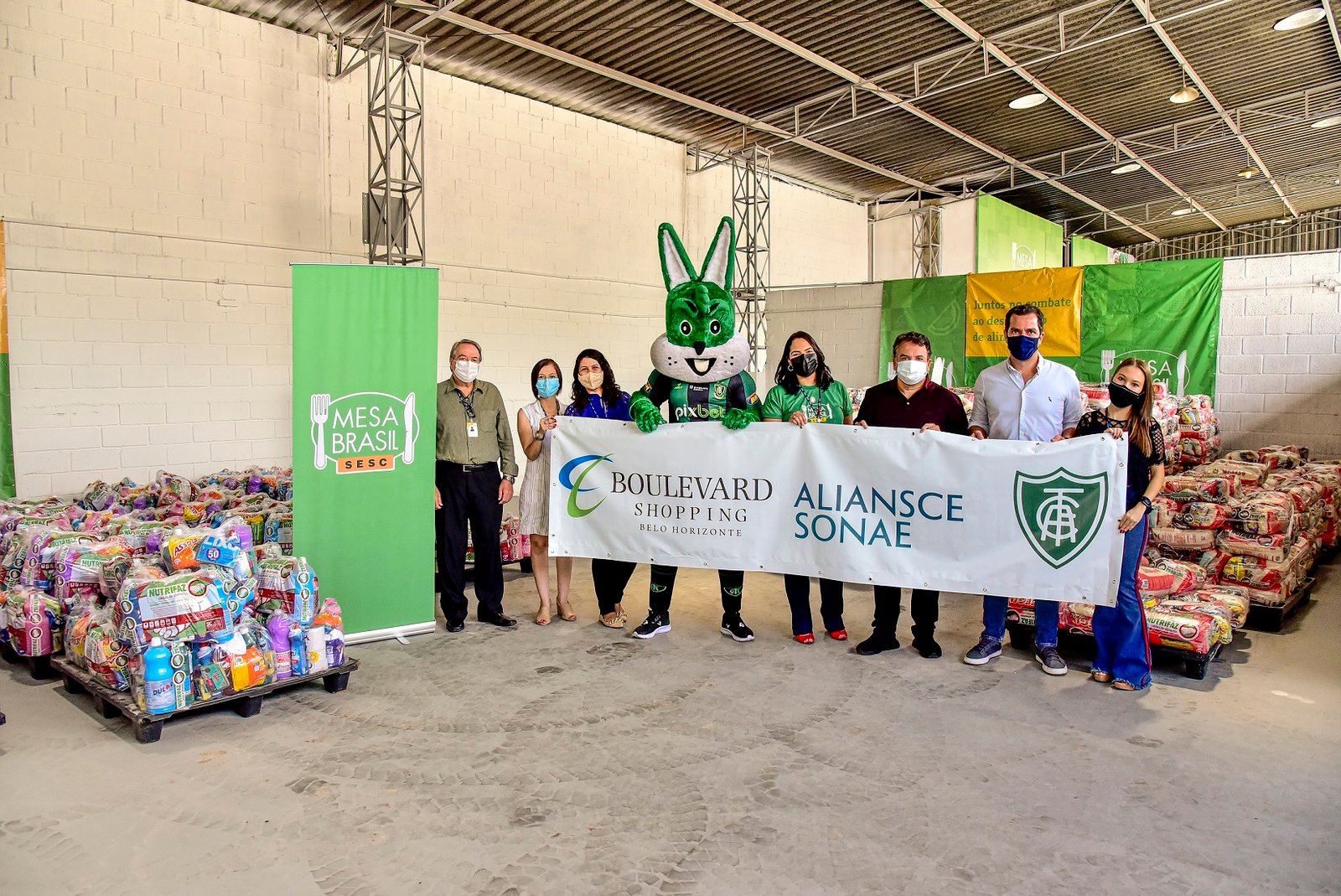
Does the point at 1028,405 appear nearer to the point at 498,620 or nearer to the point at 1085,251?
the point at 498,620

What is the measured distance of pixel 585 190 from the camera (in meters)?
10.5

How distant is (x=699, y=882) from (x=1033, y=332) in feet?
9.35

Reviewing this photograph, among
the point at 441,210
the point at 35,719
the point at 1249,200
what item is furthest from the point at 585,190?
the point at 1249,200

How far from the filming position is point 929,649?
4504mm

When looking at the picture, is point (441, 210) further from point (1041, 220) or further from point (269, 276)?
point (1041, 220)

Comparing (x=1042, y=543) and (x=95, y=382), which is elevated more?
(x=95, y=382)

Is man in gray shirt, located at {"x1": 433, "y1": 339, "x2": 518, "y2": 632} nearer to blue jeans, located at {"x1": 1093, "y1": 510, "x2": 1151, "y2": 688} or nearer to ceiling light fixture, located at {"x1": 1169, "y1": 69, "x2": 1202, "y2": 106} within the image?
blue jeans, located at {"x1": 1093, "y1": 510, "x2": 1151, "y2": 688}

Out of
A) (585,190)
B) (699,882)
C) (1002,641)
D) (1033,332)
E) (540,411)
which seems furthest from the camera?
(585,190)

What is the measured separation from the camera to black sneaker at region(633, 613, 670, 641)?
4.86 m

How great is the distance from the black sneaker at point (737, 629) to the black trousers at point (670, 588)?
3 cm

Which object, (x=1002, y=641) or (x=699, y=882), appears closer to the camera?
(x=699, y=882)

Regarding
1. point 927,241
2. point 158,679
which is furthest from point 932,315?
point 158,679

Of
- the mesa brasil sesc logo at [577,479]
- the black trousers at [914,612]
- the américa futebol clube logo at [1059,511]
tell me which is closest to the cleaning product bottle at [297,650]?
the mesa brasil sesc logo at [577,479]

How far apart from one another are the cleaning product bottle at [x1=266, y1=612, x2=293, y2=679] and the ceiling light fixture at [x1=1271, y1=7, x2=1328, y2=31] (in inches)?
379
